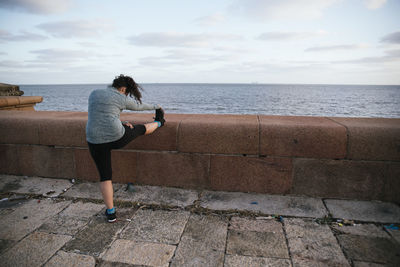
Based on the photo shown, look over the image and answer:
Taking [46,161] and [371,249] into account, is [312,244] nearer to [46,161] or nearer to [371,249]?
[371,249]

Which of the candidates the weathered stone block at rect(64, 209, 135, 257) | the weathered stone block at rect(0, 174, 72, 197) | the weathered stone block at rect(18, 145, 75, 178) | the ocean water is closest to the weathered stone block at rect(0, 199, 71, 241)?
the weathered stone block at rect(0, 174, 72, 197)

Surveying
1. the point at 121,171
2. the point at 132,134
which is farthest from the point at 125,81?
the point at 121,171

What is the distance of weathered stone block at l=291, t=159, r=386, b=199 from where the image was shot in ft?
11.6

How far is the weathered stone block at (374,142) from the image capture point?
341 centimetres

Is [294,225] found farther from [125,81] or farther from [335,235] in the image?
[125,81]

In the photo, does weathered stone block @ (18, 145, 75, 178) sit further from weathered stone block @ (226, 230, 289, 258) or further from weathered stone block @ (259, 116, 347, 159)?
weathered stone block @ (259, 116, 347, 159)

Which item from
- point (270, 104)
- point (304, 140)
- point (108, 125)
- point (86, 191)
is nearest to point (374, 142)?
point (304, 140)

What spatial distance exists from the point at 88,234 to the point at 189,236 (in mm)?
1165

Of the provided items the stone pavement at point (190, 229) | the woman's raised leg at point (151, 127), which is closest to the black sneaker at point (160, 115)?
the woman's raised leg at point (151, 127)

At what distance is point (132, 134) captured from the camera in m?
3.36

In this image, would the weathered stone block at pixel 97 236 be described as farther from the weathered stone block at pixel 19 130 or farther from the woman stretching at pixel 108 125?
the weathered stone block at pixel 19 130

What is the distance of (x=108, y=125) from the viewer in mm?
2984

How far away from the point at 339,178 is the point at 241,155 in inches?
57.0

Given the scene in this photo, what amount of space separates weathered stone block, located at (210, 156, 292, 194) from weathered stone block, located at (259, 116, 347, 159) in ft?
0.62
